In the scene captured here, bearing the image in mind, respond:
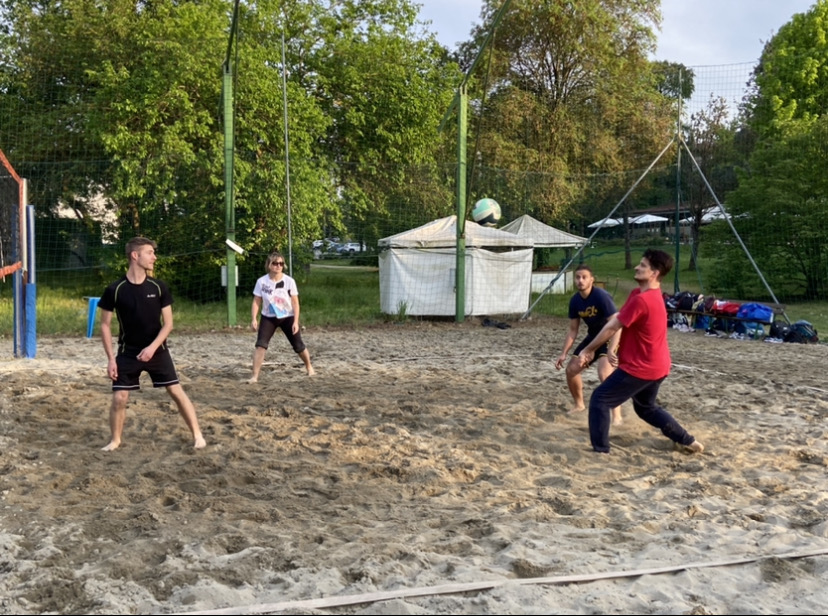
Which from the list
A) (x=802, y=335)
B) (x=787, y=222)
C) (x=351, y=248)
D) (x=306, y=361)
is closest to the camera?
(x=306, y=361)

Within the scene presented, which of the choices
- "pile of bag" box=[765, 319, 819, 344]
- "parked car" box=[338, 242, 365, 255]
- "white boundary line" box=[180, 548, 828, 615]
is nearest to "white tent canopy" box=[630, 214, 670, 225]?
"parked car" box=[338, 242, 365, 255]

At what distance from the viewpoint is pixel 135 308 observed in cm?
552

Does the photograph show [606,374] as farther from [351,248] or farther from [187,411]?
[351,248]

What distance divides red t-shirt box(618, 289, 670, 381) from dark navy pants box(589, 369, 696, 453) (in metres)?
0.07

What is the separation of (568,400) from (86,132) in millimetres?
13405

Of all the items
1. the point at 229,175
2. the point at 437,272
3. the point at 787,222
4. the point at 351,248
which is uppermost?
the point at 229,175

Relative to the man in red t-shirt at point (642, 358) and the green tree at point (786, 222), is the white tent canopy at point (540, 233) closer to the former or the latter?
the green tree at point (786, 222)

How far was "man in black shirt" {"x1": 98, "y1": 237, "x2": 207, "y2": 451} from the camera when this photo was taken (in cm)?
552

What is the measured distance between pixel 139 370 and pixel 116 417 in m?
0.39

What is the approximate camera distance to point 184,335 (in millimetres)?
12953

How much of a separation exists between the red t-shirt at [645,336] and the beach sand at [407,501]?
2.01ft

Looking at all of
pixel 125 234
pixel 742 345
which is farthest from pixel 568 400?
pixel 125 234

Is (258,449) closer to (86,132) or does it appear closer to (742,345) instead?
(742,345)

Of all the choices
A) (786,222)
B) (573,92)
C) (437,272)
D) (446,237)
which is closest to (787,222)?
(786,222)
